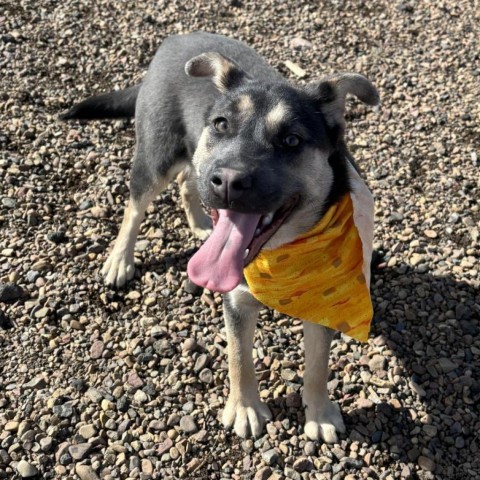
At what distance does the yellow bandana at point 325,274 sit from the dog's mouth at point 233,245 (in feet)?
1.18

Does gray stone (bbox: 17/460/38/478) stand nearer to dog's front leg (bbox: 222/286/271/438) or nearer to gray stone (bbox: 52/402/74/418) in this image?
gray stone (bbox: 52/402/74/418)

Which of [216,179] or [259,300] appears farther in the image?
[259,300]

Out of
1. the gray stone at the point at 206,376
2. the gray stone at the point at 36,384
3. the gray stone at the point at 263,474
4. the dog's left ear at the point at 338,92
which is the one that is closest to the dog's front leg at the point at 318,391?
the gray stone at the point at 263,474

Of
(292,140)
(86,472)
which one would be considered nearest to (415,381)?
(292,140)

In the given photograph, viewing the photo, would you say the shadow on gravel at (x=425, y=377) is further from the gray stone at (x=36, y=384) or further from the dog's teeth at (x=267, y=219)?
the gray stone at (x=36, y=384)

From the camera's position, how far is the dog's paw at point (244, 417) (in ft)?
13.8

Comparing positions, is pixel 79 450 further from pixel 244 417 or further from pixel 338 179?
pixel 338 179

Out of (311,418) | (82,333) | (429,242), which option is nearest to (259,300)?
(311,418)

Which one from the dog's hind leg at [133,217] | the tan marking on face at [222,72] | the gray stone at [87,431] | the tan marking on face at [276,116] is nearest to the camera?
the tan marking on face at [276,116]

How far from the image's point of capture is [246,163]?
3297 mm

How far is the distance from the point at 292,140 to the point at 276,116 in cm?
16

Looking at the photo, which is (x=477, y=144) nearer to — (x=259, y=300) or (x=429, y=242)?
(x=429, y=242)

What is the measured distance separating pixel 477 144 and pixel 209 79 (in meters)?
2.87

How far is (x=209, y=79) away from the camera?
4574 mm
